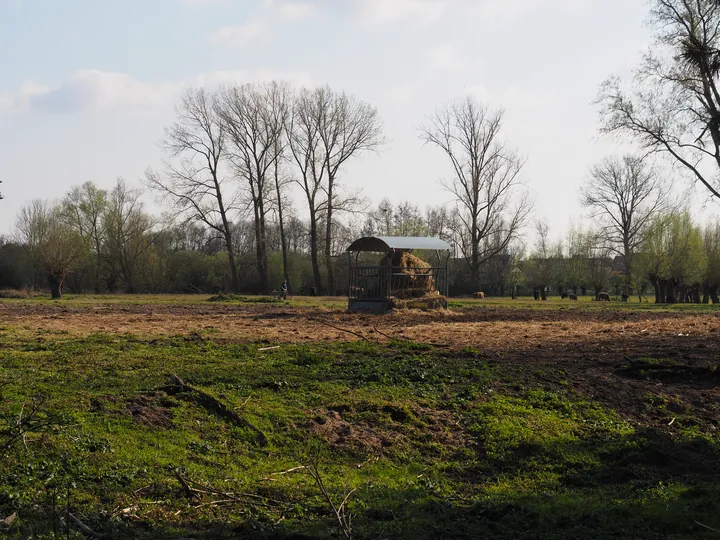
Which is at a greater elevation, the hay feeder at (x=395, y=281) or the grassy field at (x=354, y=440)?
the hay feeder at (x=395, y=281)

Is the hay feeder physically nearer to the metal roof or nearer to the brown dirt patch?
the metal roof

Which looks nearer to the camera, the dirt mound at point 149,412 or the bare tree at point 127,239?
the dirt mound at point 149,412

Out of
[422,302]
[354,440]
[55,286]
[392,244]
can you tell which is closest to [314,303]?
[392,244]

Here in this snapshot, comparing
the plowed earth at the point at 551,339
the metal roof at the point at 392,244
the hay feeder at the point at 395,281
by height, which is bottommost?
the plowed earth at the point at 551,339

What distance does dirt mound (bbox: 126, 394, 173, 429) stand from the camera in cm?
805

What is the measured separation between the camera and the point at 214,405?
8.86 meters

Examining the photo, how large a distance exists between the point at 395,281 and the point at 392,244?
161 cm

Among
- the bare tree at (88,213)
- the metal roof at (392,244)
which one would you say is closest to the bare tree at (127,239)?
the bare tree at (88,213)

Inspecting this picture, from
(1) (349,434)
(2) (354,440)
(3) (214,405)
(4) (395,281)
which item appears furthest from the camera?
(4) (395,281)

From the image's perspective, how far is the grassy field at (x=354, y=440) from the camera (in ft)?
19.5

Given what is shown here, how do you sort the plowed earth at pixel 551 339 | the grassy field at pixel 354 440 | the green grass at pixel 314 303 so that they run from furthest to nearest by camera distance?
the green grass at pixel 314 303 → the plowed earth at pixel 551 339 → the grassy field at pixel 354 440

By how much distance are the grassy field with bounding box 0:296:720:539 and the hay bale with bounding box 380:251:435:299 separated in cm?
1321

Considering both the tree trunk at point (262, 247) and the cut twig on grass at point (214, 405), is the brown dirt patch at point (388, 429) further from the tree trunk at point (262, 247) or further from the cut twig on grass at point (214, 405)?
the tree trunk at point (262, 247)

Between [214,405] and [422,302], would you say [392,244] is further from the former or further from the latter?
[214,405]
